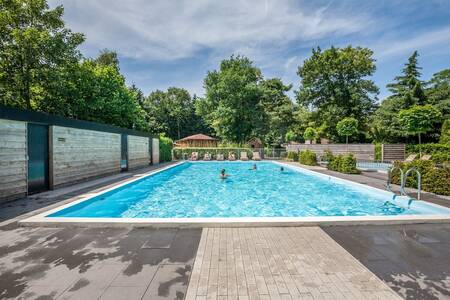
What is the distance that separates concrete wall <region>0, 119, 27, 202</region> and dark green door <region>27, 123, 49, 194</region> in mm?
260

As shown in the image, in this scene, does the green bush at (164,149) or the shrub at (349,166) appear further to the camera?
the green bush at (164,149)

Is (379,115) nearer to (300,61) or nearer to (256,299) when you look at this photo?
(300,61)

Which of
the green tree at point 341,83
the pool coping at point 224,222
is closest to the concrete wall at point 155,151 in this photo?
the pool coping at point 224,222

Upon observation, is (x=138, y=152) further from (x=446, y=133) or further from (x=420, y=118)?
(x=446, y=133)

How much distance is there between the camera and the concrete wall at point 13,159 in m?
A: 6.09

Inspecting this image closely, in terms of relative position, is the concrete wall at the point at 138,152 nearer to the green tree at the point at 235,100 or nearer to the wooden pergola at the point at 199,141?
the green tree at the point at 235,100

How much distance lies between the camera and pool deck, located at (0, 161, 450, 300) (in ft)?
7.78

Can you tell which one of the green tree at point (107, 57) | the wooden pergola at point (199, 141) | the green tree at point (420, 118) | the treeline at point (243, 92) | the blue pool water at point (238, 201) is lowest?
the blue pool water at point (238, 201)

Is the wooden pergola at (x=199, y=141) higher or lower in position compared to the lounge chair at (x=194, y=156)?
higher

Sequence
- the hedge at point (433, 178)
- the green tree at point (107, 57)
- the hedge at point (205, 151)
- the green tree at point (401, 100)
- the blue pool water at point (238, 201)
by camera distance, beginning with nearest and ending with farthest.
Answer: the blue pool water at point (238, 201) < the hedge at point (433, 178) < the green tree at point (401, 100) < the hedge at point (205, 151) < the green tree at point (107, 57)

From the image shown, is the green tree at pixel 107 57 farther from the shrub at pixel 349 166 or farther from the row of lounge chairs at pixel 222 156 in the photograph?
the shrub at pixel 349 166

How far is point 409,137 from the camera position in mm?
A: 24141

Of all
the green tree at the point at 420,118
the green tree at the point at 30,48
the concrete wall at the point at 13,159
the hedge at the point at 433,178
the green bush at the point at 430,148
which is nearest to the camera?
the concrete wall at the point at 13,159

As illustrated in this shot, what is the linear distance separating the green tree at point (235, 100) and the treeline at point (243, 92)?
0.43 feet
